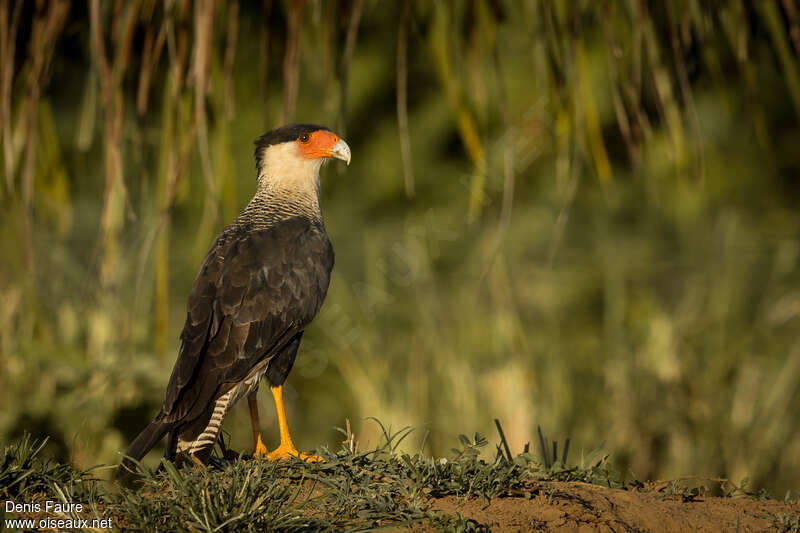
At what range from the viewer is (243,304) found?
291 cm

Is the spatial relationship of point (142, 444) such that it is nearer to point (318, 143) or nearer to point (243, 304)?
point (243, 304)

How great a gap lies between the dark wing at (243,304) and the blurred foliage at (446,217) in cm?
39

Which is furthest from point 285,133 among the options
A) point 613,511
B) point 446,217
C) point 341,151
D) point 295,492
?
point 446,217

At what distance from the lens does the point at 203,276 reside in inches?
117

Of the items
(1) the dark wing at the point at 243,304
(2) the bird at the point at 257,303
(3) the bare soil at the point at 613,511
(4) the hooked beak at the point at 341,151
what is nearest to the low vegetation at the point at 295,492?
(3) the bare soil at the point at 613,511

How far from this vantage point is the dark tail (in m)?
2.22

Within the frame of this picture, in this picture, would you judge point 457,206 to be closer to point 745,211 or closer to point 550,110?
point 745,211

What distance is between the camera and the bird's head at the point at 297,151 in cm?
344

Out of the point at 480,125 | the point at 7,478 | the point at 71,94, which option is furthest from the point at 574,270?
the point at 7,478

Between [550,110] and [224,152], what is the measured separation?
4.25 ft

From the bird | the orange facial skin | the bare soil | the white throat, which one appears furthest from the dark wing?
the bare soil

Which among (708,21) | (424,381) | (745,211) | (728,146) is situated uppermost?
(708,21)

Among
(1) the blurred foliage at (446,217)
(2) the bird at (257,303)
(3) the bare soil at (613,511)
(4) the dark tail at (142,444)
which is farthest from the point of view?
(1) the blurred foliage at (446,217)

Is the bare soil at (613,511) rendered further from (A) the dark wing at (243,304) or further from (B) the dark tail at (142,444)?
(A) the dark wing at (243,304)
